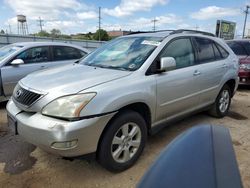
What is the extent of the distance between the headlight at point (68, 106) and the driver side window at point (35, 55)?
3474mm

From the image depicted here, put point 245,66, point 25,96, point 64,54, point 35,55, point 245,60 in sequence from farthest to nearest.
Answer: point 245,60 → point 245,66 → point 64,54 → point 35,55 → point 25,96

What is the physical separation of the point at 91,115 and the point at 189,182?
4.54 ft

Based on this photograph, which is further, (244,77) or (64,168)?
(244,77)

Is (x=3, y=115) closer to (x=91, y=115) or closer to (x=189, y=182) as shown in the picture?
(x=91, y=115)

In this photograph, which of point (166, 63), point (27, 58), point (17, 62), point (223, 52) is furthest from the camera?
point (27, 58)

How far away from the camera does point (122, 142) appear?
2814mm

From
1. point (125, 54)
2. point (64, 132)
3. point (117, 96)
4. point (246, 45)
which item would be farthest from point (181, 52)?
point (246, 45)

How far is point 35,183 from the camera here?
268cm

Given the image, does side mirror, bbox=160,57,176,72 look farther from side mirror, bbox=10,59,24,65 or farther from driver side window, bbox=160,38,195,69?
side mirror, bbox=10,59,24,65

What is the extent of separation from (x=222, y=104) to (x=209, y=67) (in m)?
1.08

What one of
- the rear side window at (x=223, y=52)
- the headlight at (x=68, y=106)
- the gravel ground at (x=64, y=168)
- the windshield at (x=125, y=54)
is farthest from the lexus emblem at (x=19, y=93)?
the rear side window at (x=223, y=52)

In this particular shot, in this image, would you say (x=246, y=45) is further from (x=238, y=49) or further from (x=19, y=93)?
(x=19, y=93)

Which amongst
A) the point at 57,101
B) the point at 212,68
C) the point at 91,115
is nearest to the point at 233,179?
the point at 91,115

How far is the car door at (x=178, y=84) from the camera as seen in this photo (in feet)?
10.8
